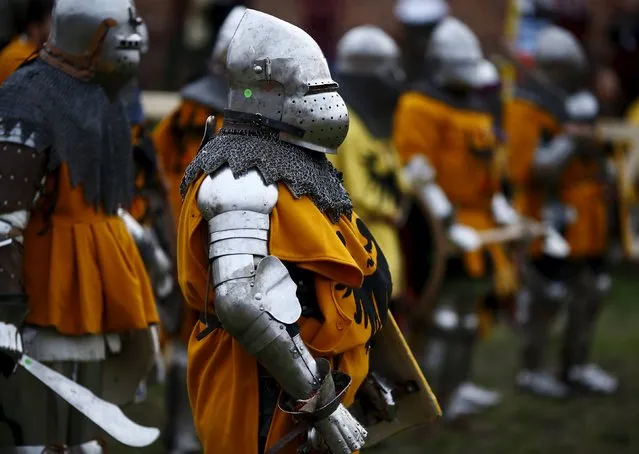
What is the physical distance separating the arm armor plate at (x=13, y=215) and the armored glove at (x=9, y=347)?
0.10 feet

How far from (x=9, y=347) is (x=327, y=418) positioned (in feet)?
3.40

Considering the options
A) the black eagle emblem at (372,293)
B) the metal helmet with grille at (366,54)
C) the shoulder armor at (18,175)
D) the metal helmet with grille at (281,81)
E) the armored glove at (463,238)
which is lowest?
the armored glove at (463,238)

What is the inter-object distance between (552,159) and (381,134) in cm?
163

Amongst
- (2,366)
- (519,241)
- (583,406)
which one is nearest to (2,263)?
(2,366)

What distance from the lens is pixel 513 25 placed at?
39.0 feet

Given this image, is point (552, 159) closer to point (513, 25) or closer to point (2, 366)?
point (513, 25)

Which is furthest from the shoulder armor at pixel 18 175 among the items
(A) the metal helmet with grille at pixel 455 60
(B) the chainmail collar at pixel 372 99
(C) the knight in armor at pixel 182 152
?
(A) the metal helmet with grille at pixel 455 60

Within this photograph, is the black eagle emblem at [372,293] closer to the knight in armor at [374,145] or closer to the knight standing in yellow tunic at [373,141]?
the knight in armor at [374,145]

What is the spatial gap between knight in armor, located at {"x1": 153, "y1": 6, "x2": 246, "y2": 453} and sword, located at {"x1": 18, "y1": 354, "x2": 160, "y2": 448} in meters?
1.80

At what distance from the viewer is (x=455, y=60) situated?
7496 mm

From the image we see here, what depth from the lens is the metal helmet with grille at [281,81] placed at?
378 centimetres

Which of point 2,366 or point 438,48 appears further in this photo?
point 438,48

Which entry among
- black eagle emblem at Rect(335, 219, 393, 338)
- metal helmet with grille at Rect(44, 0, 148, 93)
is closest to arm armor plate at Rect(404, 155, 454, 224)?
metal helmet with grille at Rect(44, 0, 148, 93)

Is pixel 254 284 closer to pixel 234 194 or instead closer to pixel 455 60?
pixel 234 194
